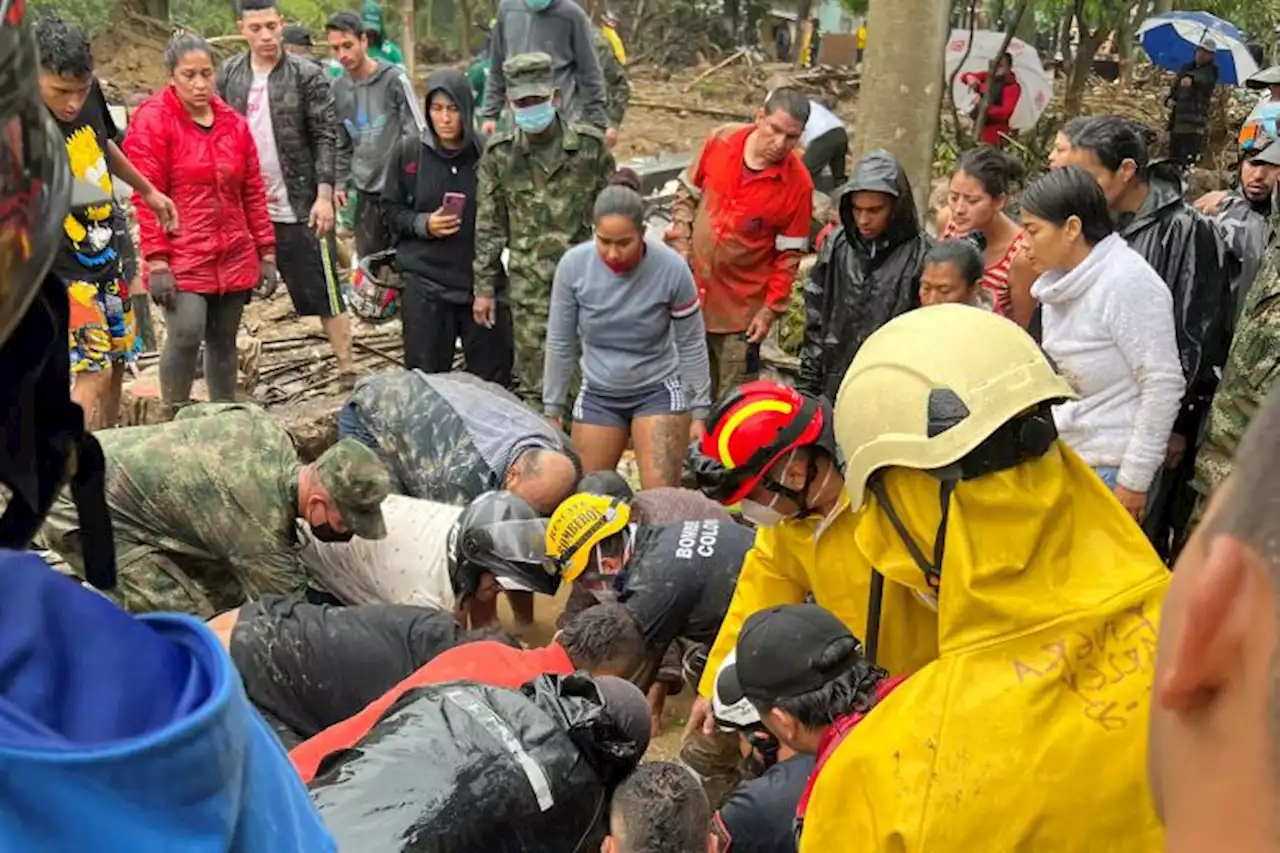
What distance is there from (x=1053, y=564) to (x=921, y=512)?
0.22 meters

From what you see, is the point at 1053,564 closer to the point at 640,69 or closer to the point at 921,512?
the point at 921,512

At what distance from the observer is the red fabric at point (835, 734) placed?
2.27 meters

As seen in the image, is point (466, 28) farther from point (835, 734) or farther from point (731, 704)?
point (835, 734)

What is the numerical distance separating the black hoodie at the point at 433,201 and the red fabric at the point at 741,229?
1081 mm

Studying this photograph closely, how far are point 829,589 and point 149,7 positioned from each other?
18594 mm

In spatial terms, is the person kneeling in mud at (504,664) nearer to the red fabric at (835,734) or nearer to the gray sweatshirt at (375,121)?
the red fabric at (835,734)

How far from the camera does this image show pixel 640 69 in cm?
2442

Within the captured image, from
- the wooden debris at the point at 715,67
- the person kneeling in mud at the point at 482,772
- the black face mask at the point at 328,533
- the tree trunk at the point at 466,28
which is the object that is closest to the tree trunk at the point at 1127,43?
the wooden debris at the point at 715,67

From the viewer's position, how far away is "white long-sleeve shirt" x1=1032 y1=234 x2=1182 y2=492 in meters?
A: 3.79

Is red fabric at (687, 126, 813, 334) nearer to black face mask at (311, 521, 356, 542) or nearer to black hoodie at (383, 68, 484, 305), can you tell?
black hoodie at (383, 68, 484, 305)

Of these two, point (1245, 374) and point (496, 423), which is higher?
point (1245, 374)

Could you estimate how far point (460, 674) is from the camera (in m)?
3.16

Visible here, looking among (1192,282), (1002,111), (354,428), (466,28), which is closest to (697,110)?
(466,28)

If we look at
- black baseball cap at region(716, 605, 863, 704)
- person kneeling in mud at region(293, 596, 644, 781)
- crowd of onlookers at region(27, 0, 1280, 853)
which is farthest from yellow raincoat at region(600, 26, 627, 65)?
black baseball cap at region(716, 605, 863, 704)
